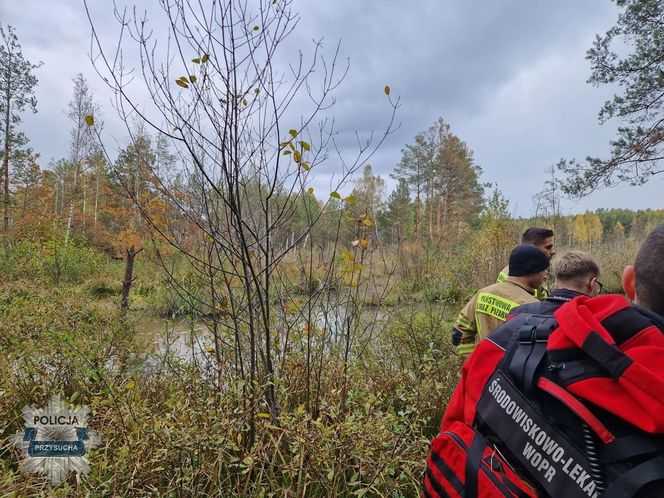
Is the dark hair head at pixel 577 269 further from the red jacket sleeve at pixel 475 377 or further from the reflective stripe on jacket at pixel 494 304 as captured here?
the red jacket sleeve at pixel 475 377

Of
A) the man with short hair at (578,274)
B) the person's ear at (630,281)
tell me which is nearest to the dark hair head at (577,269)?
the man with short hair at (578,274)

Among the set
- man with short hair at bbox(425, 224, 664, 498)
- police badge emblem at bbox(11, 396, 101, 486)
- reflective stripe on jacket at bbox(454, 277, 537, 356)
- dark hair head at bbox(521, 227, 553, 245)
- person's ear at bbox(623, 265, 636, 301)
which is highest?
dark hair head at bbox(521, 227, 553, 245)

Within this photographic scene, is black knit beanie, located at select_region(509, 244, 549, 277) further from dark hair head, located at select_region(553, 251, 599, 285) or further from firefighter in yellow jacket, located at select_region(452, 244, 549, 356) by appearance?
dark hair head, located at select_region(553, 251, 599, 285)

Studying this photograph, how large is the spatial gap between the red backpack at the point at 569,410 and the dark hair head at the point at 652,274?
10 cm

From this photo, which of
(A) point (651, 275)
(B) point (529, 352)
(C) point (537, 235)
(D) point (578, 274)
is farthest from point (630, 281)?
(C) point (537, 235)

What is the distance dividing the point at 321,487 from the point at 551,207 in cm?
873

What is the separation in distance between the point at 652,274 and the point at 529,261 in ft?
6.23

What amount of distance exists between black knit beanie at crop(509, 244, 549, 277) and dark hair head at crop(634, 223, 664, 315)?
1.83 m

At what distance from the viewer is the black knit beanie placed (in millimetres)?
2557

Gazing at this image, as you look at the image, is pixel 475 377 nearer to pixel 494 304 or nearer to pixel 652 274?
pixel 652 274

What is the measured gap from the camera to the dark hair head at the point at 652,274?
0.79 metres

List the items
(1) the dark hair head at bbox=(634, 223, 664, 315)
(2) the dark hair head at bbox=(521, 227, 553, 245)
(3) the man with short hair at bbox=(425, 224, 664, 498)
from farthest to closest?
(2) the dark hair head at bbox=(521, 227, 553, 245)
(1) the dark hair head at bbox=(634, 223, 664, 315)
(3) the man with short hair at bbox=(425, 224, 664, 498)

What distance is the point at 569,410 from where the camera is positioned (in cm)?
75

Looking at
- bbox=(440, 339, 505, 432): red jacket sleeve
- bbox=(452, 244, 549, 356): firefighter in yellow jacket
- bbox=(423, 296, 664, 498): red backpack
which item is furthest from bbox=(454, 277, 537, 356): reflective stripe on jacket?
bbox=(423, 296, 664, 498): red backpack
